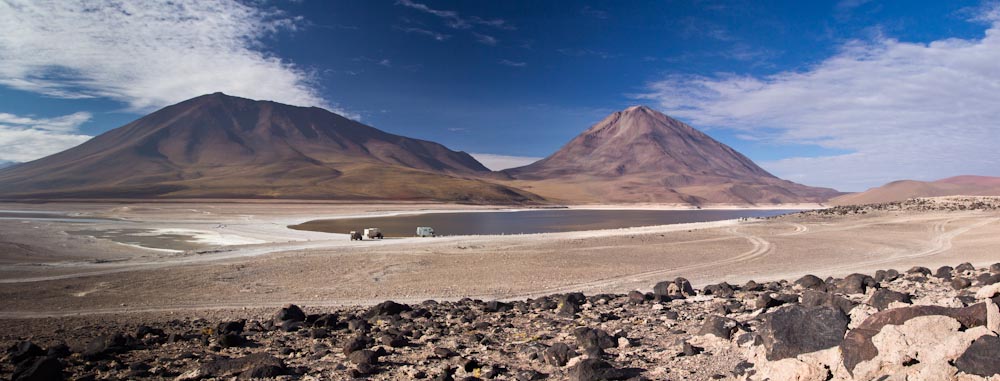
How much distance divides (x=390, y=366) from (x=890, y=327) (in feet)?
19.7

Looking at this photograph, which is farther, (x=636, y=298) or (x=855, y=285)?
(x=636, y=298)

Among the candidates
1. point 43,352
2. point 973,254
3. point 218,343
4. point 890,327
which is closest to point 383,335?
point 218,343

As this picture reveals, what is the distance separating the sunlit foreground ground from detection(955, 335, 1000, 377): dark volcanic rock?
1125 centimetres

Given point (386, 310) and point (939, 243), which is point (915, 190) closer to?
point (939, 243)

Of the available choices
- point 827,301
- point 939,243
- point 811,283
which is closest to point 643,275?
point 811,283

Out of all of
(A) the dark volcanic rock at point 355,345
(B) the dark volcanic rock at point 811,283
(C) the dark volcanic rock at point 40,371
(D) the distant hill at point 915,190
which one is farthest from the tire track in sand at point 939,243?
(D) the distant hill at point 915,190

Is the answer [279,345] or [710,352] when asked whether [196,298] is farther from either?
[710,352]

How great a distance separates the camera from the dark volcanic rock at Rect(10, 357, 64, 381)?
6.68 m

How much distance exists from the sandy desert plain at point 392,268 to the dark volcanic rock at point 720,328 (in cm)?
88

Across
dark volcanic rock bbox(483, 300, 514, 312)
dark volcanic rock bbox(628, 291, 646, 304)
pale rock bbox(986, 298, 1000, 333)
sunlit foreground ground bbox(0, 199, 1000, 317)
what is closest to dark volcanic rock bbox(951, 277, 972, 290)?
sunlit foreground ground bbox(0, 199, 1000, 317)

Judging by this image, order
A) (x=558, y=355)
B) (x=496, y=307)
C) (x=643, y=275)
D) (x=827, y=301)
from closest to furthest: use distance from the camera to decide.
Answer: (x=558, y=355)
(x=827, y=301)
(x=496, y=307)
(x=643, y=275)

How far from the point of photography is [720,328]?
306 inches

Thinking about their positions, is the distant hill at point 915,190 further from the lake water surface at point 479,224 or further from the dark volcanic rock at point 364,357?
the dark volcanic rock at point 364,357

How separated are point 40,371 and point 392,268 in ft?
48.9
